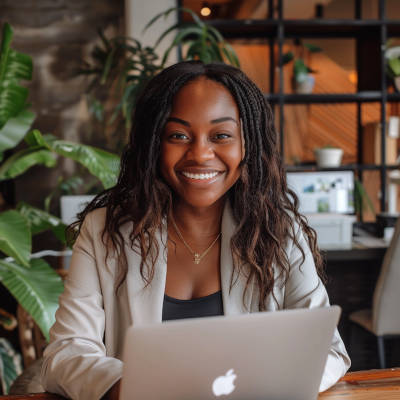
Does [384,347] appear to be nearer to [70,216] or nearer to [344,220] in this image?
[344,220]

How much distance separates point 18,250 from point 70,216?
54 cm

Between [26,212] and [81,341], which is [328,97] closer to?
[26,212]

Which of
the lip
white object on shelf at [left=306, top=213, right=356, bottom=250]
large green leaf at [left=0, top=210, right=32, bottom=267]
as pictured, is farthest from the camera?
white object on shelf at [left=306, top=213, right=356, bottom=250]

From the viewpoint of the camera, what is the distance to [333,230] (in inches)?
98.0

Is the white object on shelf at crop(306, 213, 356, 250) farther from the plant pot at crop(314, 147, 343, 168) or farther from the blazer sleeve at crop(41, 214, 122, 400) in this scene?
the blazer sleeve at crop(41, 214, 122, 400)

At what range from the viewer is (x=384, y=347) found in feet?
7.92

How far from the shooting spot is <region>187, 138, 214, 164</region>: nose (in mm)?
1048

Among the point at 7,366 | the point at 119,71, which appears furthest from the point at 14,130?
the point at 119,71

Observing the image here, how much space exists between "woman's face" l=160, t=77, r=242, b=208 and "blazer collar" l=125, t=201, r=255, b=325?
133 mm

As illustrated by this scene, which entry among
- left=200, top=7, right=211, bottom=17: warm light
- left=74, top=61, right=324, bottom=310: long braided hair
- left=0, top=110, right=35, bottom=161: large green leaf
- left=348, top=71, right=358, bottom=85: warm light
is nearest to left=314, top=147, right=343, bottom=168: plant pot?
left=348, top=71, right=358, bottom=85: warm light

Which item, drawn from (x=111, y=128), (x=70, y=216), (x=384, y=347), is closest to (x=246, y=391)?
(x=70, y=216)

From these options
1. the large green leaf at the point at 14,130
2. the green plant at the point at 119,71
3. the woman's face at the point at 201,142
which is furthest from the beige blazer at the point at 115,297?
the green plant at the point at 119,71

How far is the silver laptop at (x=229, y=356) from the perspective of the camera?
0.62 meters

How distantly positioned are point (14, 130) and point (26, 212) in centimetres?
40
